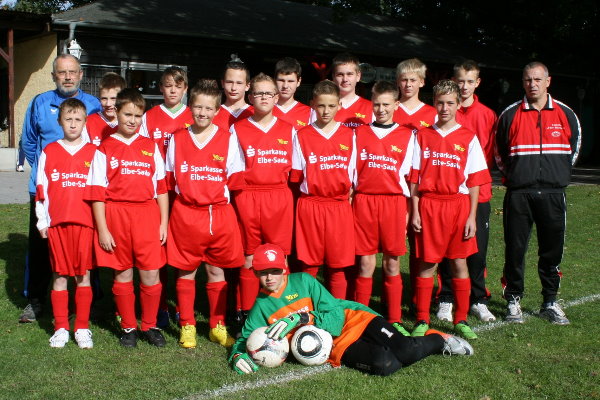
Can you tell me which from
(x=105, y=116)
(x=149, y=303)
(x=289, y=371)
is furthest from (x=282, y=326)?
(x=105, y=116)

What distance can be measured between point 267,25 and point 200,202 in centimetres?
1663

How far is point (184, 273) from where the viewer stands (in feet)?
17.4

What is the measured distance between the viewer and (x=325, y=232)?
538 cm

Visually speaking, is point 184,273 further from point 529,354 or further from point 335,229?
point 529,354

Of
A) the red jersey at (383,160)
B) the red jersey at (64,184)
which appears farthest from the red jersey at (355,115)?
the red jersey at (64,184)

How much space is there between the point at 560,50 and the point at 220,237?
25202 mm

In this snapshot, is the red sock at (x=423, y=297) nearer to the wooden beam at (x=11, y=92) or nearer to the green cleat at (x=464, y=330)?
the green cleat at (x=464, y=330)

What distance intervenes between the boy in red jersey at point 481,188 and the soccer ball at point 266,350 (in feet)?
6.47

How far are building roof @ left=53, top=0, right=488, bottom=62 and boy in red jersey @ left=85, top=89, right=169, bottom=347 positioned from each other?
12.6 m

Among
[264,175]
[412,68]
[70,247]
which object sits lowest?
[70,247]

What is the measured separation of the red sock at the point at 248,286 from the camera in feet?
18.1

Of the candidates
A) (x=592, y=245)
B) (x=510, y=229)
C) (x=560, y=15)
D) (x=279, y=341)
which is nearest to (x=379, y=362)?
(x=279, y=341)

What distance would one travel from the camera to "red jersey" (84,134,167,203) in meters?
5.01

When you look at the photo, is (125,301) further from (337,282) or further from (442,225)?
(442,225)
